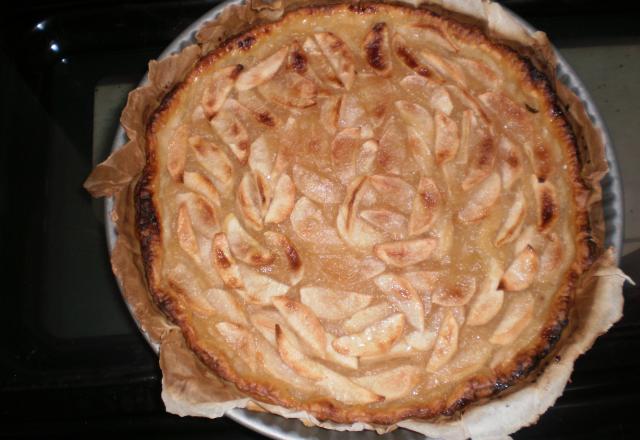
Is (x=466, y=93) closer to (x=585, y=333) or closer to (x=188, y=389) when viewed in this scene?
(x=585, y=333)

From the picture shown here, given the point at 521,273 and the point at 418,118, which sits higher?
the point at 418,118

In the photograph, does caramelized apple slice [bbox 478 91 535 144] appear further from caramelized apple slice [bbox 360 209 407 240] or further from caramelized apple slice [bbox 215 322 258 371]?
caramelized apple slice [bbox 215 322 258 371]

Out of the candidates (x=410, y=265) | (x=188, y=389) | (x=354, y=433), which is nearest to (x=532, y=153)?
(x=410, y=265)

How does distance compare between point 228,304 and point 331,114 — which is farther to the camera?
point 331,114

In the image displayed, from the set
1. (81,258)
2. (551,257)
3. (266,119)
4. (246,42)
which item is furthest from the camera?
(81,258)

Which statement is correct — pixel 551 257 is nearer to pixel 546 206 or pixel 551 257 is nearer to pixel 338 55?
pixel 546 206

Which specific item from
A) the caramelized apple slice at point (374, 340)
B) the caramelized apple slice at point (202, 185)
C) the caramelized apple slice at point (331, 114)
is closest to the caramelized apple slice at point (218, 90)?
the caramelized apple slice at point (202, 185)

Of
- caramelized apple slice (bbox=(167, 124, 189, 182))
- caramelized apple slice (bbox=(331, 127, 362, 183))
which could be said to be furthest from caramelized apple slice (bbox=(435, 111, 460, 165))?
caramelized apple slice (bbox=(167, 124, 189, 182))

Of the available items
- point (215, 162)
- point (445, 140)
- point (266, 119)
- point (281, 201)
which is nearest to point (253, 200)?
point (281, 201)
